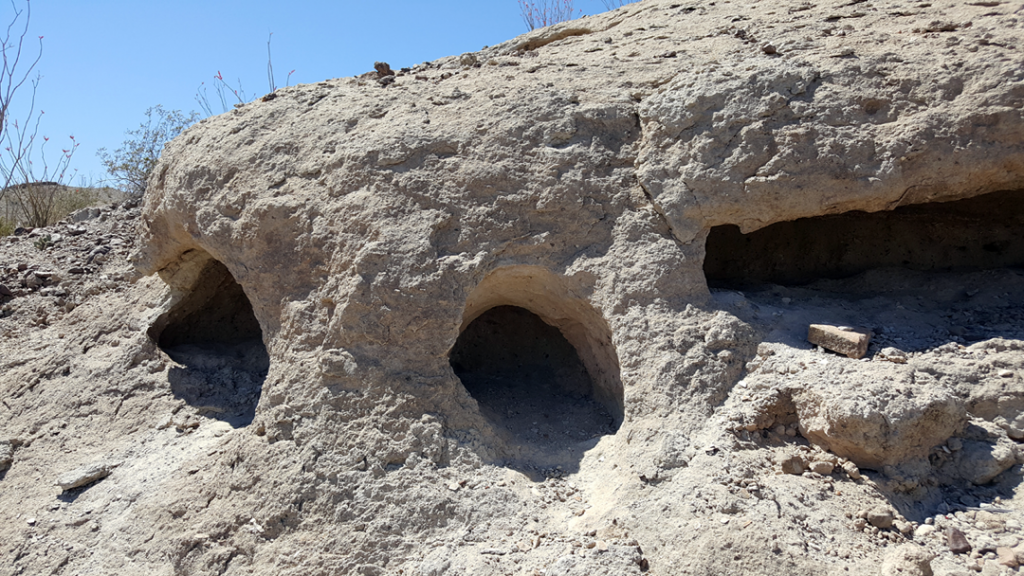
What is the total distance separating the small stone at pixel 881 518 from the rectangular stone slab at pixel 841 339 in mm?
715

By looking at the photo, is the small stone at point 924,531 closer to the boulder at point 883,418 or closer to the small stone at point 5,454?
the boulder at point 883,418

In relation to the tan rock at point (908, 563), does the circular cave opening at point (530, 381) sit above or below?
above

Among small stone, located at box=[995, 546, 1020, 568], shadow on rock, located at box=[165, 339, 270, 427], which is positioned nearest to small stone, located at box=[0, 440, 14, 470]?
shadow on rock, located at box=[165, 339, 270, 427]

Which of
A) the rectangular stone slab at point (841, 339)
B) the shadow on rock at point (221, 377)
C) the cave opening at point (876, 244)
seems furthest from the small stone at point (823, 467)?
the shadow on rock at point (221, 377)

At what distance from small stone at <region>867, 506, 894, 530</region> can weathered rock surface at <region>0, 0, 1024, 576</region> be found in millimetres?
11

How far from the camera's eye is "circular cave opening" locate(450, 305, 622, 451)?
12.2 ft

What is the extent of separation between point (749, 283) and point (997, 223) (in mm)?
1375

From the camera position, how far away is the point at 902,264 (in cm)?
406

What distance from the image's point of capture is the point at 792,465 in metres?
2.86

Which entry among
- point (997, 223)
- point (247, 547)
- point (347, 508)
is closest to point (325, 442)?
point (347, 508)

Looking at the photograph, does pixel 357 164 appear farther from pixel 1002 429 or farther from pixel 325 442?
pixel 1002 429

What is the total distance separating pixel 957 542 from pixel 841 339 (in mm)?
921

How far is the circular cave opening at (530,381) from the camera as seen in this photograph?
3.73 metres

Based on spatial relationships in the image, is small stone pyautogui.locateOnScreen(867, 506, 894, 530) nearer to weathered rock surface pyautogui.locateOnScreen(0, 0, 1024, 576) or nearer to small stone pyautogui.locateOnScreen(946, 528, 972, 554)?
weathered rock surface pyautogui.locateOnScreen(0, 0, 1024, 576)
